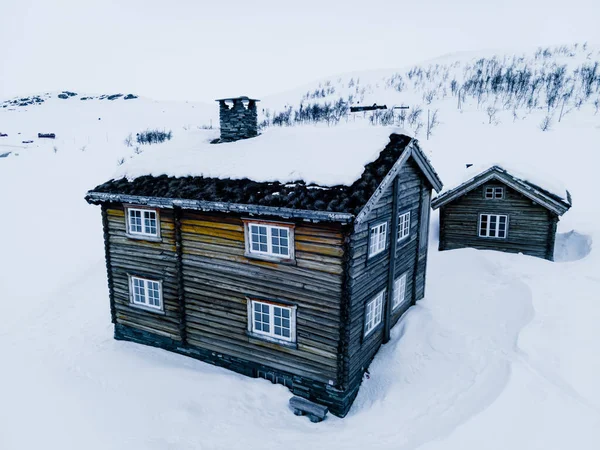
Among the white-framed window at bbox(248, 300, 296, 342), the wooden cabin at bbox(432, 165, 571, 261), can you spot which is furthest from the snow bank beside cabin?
the wooden cabin at bbox(432, 165, 571, 261)

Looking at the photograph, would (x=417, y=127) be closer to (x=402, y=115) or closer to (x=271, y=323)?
(x=402, y=115)

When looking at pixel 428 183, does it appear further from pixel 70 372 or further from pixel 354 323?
pixel 70 372

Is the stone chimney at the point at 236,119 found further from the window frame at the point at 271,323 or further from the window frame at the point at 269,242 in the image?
the window frame at the point at 271,323

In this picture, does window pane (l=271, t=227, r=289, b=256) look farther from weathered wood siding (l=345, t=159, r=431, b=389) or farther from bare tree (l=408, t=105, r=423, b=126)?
bare tree (l=408, t=105, r=423, b=126)

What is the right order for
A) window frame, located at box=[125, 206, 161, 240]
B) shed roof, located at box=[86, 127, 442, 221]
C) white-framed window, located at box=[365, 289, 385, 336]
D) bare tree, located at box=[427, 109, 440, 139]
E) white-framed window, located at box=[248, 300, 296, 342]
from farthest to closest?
bare tree, located at box=[427, 109, 440, 139] → window frame, located at box=[125, 206, 161, 240] → white-framed window, located at box=[365, 289, 385, 336] → white-framed window, located at box=[248, 300, 296, 342] → shed roof, located at box=[86, 127, 442, 221]

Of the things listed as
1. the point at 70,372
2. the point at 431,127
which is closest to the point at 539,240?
the point at 70,372

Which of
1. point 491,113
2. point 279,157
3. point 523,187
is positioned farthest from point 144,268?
point 491,113
